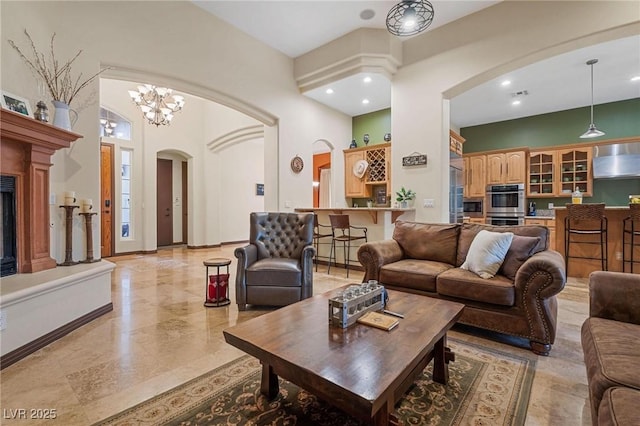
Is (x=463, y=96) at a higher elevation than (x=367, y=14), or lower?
lower

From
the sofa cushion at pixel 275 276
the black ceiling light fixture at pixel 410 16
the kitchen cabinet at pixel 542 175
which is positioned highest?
the black ceiling light fixture at pixel 410 16

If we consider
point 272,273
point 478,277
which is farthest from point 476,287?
point 272,273

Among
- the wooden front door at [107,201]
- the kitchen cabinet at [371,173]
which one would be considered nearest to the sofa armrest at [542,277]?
the kitchen cabinet at [371,173]

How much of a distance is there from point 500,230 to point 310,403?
7.96 ft

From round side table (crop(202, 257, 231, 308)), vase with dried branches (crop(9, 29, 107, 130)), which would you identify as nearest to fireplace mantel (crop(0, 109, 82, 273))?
vase with dried branches (crop(9, 29, 107, 130))

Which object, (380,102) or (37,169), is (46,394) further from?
(380,102)

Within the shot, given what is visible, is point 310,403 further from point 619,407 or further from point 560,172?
point 560,172

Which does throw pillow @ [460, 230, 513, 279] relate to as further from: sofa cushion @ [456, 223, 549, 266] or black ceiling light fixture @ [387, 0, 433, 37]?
black ceiling light fixture @ [387, 0, 433, 37]

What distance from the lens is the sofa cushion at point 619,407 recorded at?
931 mm

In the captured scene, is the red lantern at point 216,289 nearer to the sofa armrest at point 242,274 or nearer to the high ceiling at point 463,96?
the sofa armrest at point 242,274

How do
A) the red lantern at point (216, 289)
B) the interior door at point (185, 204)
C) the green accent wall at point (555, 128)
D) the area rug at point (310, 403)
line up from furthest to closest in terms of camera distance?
the interior door at point (185, 204) → the green accent wall at point (555, 128) → the red lantern at point (216, 289) → the area rug at point (310, 403)

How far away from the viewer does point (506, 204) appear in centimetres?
712

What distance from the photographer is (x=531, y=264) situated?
2.31m

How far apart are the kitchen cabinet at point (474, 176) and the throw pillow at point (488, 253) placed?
530 cm
